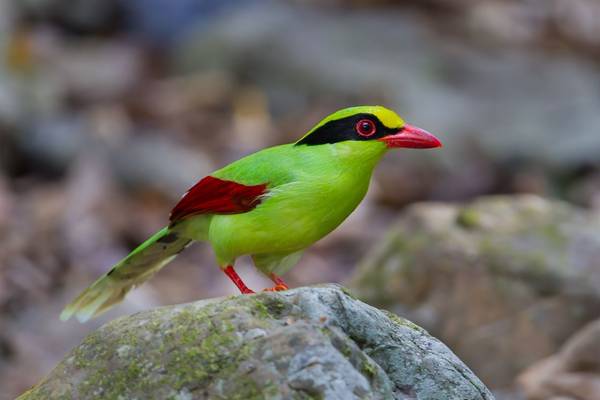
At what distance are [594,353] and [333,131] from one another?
2193mm

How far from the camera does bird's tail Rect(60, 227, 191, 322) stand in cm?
575

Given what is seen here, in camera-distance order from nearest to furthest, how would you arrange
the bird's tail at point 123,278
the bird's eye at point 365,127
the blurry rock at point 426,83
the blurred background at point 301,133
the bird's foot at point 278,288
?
the bird's foot at point 278,288 < the bird's eye at point 365,127 < the bird's tail at point 123,278 < the blurred background at point 301,133 < the blurry rock at point 426,83

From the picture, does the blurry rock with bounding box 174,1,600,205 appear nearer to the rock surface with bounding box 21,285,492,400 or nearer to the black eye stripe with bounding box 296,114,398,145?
the black eye stripe with bounding box 296,114,398,145

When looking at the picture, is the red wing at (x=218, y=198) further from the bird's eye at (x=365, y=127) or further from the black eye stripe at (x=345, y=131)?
the bird's eye at (x=365, y=127)

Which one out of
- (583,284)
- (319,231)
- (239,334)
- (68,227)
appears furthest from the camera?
(68,227)

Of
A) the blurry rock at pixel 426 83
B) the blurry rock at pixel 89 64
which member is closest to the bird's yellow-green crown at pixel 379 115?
the blurry rock at pixel 426 83

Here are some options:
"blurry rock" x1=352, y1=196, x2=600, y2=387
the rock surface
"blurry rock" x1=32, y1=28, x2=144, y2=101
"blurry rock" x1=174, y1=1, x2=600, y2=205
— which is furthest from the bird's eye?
"blurry rock" x1=32, y1=28, x2=144, y2=101

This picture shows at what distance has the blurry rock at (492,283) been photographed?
7027 millimetres

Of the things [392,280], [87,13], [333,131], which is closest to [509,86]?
[87,13]

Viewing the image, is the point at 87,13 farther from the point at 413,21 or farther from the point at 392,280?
the point at 392,280

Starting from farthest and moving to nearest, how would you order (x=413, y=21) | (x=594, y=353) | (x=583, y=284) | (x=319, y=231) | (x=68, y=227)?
1. (x=413, y=21)
2. (x=68, y=227)
3. (x=583, y=284)
4. (x=594, y=353)
5. (x=319, y=231)

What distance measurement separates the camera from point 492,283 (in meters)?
7.12

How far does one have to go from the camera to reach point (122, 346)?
163 inches

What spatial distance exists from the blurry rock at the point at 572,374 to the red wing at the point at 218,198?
215 cm
